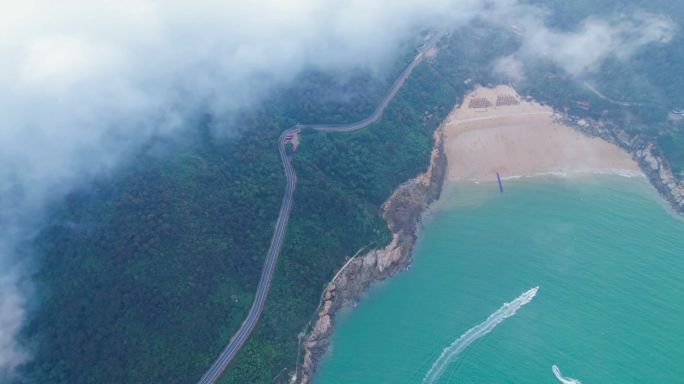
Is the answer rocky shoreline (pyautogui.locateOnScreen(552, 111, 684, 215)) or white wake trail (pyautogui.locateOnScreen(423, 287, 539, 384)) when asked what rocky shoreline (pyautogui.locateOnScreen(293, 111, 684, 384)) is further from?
white wake trail (pyautogui.locateOnScreen(423, 287, 539, 384))

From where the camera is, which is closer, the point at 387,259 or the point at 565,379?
the point at 565,379

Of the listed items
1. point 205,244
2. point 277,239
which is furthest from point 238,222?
point 277,239

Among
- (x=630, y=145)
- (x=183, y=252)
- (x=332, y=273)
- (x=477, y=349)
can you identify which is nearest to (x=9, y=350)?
(x=183, y=252)

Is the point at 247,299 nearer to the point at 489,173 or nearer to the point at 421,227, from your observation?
the point at 421,227

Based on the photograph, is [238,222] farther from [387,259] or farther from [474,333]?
[474,333]

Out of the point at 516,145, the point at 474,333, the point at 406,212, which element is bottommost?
the point at 474,333

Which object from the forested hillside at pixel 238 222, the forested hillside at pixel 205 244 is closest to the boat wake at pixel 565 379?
the forested hillside at pixel 238 222
